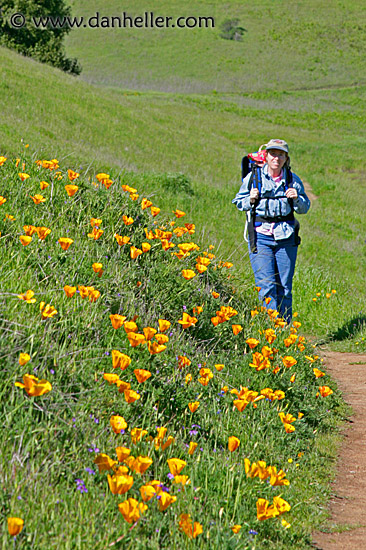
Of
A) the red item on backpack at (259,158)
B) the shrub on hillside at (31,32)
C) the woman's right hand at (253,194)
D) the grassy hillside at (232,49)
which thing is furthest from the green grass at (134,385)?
the grassy hillside at (232,49)

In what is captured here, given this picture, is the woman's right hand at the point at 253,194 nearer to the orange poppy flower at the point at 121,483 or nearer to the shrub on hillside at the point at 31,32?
the orange poppy flower at the point at 121,483

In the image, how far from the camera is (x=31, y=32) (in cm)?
3597

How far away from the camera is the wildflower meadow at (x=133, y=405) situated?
220 cm

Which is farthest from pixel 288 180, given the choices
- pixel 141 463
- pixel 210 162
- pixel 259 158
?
pixel 210 162

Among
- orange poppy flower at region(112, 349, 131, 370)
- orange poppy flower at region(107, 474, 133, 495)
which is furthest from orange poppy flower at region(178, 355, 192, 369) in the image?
orange poppy flower at region(107, 474, 133, 495)

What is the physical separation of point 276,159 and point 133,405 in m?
3.60

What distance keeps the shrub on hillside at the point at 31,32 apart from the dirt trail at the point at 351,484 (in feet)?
115

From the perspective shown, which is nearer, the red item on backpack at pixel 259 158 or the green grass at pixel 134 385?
the green grass at pixel 134 385

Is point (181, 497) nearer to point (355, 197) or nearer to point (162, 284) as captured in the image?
point (162, 284)

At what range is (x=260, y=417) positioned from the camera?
3.43 meters

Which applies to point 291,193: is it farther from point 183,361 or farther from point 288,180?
point 183,361

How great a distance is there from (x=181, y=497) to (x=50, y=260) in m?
1.79

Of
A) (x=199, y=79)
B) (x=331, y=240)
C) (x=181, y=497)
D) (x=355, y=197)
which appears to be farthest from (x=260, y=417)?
(x=199, y=79)

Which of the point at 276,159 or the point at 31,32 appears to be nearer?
the point at 276,159
